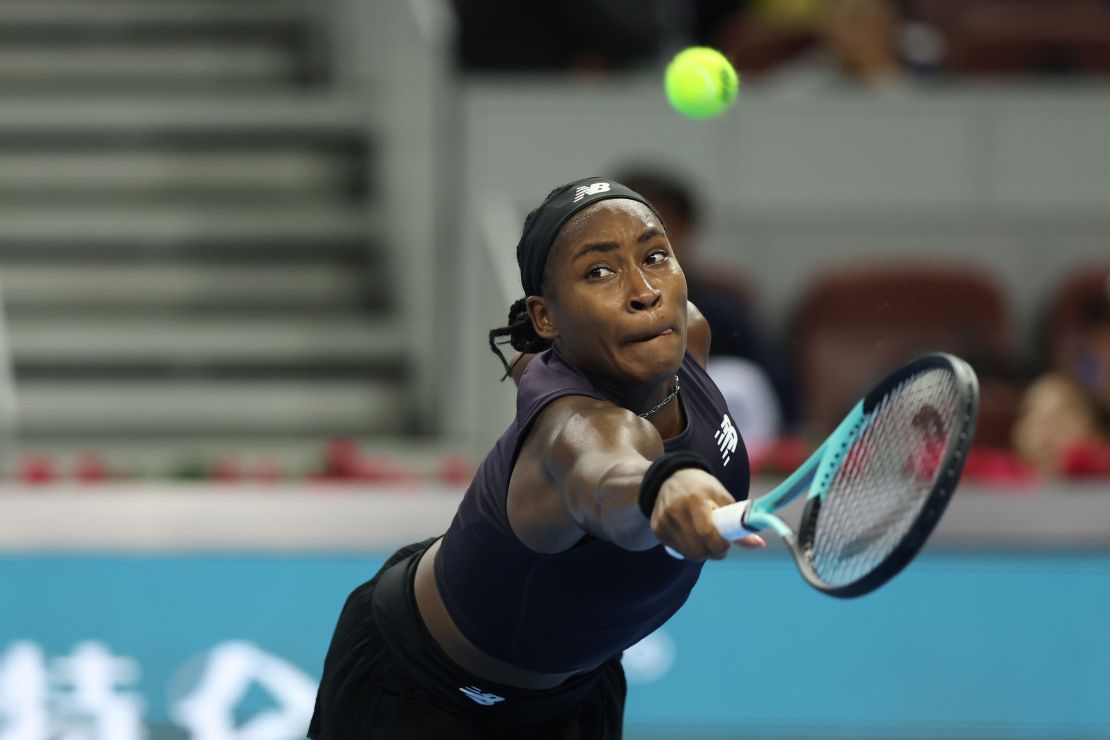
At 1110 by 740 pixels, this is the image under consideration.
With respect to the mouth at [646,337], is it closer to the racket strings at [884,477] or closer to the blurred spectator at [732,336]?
the racket strings at [884,477]

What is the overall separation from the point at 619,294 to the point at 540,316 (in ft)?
0.72

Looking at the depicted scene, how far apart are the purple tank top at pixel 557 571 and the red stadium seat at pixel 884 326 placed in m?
3.59

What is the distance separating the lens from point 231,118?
8328 mm

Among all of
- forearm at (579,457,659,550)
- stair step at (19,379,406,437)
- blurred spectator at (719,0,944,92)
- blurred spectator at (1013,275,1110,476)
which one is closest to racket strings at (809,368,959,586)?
forearm at (579,457,659,550)

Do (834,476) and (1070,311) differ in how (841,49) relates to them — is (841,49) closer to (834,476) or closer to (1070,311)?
(1070,311)

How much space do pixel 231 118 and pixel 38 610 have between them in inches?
170

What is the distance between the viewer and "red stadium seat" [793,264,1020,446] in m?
6.59

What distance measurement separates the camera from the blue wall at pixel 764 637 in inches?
174

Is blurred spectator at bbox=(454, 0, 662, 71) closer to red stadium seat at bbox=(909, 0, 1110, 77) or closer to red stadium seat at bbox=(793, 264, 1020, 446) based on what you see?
red stadium seat at bbox=(909, 0, 1110, 77)

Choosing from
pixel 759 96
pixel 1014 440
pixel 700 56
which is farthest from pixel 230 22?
pixel 700 56

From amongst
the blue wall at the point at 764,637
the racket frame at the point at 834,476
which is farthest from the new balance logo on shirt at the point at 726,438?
the blue wall at the point at 764,637

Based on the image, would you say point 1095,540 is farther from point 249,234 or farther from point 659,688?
point 249,234

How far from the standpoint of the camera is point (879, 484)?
2324mm

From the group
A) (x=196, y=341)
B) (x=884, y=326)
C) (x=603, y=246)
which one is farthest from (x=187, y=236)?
(x=603, y=246)
